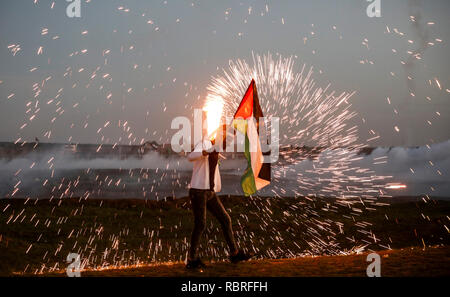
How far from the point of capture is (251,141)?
861 cm

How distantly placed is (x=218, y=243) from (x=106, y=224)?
6.99 m

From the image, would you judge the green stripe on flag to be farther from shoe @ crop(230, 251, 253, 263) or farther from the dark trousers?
shoe @ crop(230, 251, 253, 263)

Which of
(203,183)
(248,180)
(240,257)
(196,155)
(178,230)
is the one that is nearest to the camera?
(196,155)

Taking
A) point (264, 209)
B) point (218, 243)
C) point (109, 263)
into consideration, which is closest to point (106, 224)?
point (218, 243)

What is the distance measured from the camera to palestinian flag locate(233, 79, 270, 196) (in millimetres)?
8398

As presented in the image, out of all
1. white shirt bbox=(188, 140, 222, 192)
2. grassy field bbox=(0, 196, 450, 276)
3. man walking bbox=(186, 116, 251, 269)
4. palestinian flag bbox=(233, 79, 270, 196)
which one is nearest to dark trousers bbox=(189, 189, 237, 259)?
man walking bbox=(186, 116, 251, 269)

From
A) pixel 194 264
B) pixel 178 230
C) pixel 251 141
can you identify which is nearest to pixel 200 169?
pixel 251 141

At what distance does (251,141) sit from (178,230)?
16.8 meters

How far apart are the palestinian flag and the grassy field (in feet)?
28.4

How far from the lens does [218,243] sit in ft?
71.8

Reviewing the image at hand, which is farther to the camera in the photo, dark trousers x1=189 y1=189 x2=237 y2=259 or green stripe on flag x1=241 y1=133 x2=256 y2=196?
green stripe on flag x1=241 y1=133 x2=256 y2=196

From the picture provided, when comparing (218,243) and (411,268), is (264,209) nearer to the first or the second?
(218,243)

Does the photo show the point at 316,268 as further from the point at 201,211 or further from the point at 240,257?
the point at 201,211

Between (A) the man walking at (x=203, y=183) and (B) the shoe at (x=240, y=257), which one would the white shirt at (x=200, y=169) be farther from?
(B) the shoe at (x=240, y=257)
